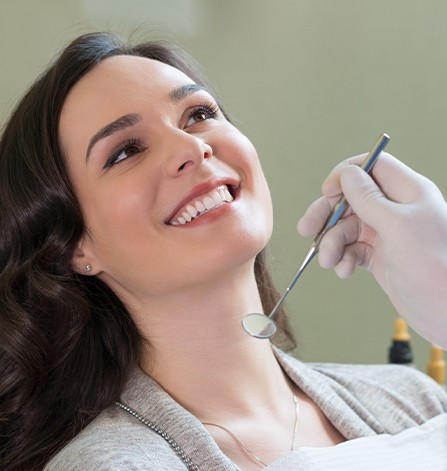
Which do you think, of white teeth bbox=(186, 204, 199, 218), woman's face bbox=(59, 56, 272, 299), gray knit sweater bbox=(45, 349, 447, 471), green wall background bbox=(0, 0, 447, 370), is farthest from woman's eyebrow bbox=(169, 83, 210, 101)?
green wall background bbox=(0, 0, 447, 370)

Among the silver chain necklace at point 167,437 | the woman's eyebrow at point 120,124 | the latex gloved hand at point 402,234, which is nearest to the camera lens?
the latex gloved hand at point 402,234

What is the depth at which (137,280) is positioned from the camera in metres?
1.25

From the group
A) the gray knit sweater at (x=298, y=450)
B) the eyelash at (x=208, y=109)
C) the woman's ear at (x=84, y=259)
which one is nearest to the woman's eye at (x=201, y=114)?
the eyelash at (x=208, y=109)

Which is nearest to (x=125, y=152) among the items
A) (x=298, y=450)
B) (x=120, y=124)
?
(x=120, y=124)

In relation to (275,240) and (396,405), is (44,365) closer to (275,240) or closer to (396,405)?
(396,405)

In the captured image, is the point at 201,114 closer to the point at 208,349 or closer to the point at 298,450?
the point at 208,349

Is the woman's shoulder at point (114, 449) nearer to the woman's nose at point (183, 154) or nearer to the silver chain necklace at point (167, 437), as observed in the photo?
the silver chain necklace at point (167, 437)

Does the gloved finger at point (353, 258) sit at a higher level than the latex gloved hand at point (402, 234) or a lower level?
lower

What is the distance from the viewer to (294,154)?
224 cm

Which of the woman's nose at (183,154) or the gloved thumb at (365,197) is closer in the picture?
the gloved thumb at (365,197)

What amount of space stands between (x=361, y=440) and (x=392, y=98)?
1195 millimetres

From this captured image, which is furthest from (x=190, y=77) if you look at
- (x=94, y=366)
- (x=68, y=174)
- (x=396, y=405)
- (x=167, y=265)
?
(x=396, y=405)

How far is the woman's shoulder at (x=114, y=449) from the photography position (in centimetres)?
106

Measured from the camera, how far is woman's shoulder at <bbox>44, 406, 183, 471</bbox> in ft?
3.48
